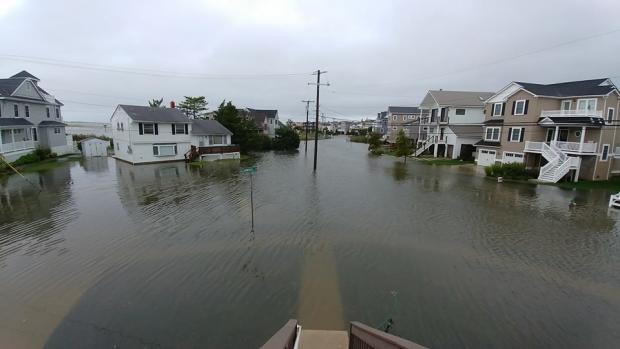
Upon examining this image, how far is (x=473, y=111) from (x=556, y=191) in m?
20.8

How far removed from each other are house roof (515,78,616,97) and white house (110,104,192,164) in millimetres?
36416

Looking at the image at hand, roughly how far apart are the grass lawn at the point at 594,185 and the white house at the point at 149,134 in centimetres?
3685

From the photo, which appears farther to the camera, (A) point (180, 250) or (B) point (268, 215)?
(B) point (268, 215)

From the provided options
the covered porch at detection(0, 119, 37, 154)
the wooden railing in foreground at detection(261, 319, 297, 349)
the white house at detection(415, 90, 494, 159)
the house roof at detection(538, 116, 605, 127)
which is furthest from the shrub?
the covered porch at detection(0, 119, 37, 154)

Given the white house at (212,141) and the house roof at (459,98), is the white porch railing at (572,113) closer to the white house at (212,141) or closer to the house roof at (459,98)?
the house roof at (459,98)

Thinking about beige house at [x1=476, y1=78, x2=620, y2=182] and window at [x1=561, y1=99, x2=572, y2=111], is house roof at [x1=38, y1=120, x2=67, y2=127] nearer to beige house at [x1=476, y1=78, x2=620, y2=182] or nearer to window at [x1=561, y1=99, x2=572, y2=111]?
beige house at [x1=476, y1=78, x2=620, y2=182]

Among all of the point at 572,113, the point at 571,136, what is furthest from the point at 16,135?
the point at 571,136

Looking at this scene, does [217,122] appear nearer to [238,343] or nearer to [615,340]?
→ [238,343]

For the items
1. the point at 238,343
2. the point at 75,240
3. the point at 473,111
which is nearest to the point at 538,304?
the point at 238,343

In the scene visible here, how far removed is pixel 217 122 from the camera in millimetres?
40562

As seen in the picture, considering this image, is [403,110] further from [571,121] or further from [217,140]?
[217,140]

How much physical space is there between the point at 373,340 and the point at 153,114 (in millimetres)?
34927

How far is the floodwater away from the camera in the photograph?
6535 mm

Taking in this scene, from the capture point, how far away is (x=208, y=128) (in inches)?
1480
